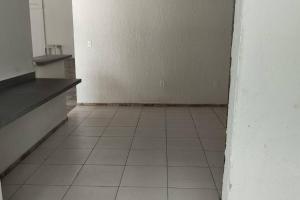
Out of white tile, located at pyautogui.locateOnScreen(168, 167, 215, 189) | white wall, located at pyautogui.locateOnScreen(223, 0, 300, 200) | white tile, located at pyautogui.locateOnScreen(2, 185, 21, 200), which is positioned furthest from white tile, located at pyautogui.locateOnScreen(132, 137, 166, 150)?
white wall, located at pyautogui.locateOnScreen(223, 0, 300, 200)

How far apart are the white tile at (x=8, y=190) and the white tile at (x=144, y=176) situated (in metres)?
0.87

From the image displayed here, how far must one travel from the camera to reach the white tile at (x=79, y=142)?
3432 mm

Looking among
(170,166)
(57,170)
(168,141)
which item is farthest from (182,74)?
(57,170)

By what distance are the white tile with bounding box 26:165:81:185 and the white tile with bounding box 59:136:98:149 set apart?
53 cm

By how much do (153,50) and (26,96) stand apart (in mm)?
2767

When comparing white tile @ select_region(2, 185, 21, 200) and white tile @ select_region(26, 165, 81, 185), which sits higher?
white tile @ select_region(26, 165, 81, 185)

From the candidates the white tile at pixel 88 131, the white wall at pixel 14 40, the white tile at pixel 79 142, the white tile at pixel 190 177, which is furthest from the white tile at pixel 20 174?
the white tile at pixel 190 177

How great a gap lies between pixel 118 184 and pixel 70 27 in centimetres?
582

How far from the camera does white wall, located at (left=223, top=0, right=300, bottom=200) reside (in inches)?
59.6

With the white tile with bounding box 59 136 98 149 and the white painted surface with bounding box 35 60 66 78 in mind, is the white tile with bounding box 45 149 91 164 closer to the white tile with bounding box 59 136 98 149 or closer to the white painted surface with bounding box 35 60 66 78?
the white tile with bounding box 59 136 98 149

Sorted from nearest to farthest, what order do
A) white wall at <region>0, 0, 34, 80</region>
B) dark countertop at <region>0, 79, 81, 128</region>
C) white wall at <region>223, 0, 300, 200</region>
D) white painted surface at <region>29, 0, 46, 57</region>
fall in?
white wall at <region>223, 0, 300, 200</region>, dark countertop at <region>0, 79, 81, 128</region>, white wall at <region>0, 0, 34, 80</region>, white painted surface at <region>29, 0, 46, 57</region>

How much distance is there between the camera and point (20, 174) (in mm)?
2748

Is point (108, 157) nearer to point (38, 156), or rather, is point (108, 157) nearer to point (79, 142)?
point (79, 142)

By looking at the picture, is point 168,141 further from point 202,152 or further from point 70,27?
point 70,27
